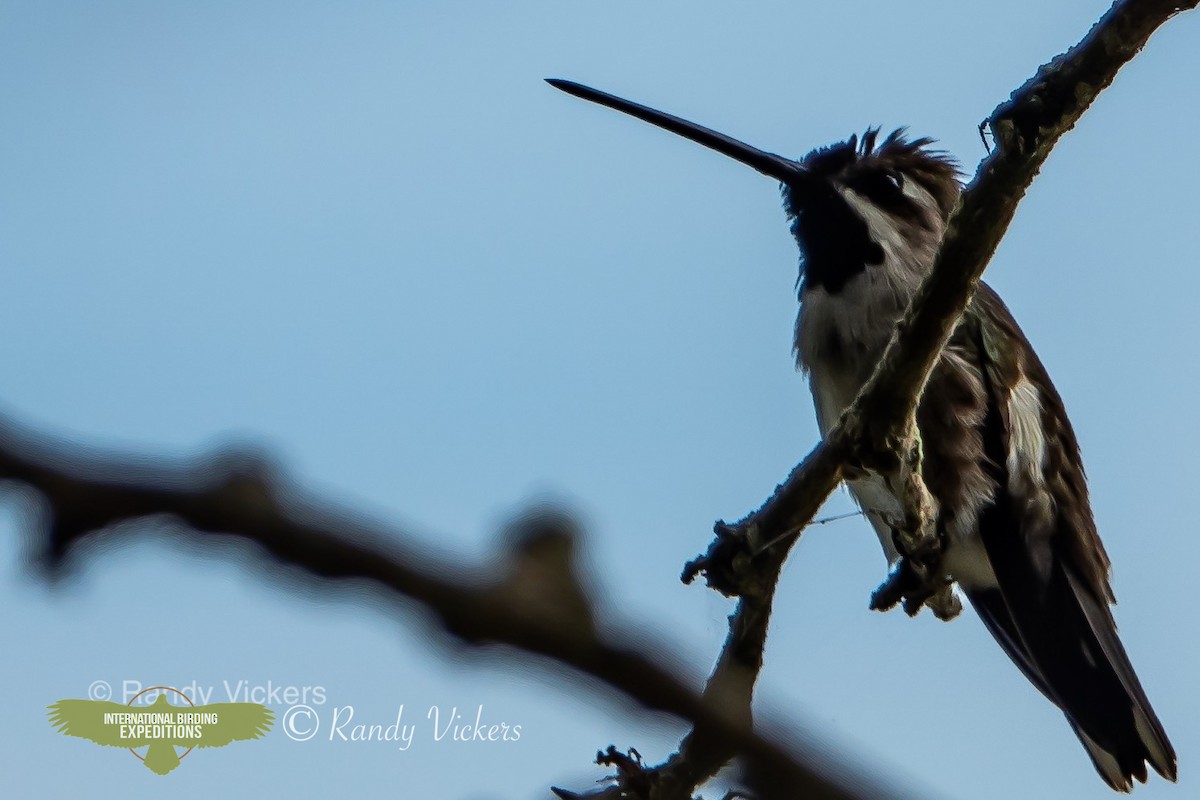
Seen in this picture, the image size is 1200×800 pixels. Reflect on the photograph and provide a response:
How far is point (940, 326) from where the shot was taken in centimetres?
424

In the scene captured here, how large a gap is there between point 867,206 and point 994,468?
1.68 meters

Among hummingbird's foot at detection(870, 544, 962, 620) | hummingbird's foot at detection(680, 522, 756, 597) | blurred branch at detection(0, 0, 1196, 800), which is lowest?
blurred branch at detection(0, 0, 1196, 800)

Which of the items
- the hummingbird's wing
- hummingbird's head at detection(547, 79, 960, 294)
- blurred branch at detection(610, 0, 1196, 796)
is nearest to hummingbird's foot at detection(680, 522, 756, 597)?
blurred branch at detection(610, 0, 1196, 796)

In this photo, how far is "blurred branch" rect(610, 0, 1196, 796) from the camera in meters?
3.88

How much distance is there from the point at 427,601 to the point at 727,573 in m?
3.47

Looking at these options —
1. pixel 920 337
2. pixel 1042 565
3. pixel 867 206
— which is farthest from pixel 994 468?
pixel 920 337

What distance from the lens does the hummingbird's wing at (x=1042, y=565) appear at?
6332 mm

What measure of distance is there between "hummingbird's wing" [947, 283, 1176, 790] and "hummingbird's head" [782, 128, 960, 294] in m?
0.59

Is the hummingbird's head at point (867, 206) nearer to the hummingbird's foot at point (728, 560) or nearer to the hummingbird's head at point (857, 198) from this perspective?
the hummingbird's head at point (857, 198)

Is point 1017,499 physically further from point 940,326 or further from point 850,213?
point 940,326

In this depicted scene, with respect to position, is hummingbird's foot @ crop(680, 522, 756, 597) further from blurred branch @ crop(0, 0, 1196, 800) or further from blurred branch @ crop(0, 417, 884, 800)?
blurred branch @ crop(0, 417, 884, 800)

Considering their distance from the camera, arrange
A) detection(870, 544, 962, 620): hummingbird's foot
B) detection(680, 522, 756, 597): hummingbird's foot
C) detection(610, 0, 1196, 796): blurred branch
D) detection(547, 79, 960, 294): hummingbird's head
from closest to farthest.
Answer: detection(610, 0, 1196, 796): blurred branch < detection(680, 522, 756, 597): hummingbird's foot < detection(870, 544, 962, 620): hummingbird's foot < detection(547, 79, 960, 294): hummingbird's head

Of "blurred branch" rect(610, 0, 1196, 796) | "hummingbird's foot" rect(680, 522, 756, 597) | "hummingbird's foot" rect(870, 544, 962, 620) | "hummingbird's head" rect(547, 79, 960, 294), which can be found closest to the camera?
"blurred branch" rect(610, 0, 1196, 796)

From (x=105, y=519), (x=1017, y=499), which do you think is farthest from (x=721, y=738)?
(x=1017, y=499)
